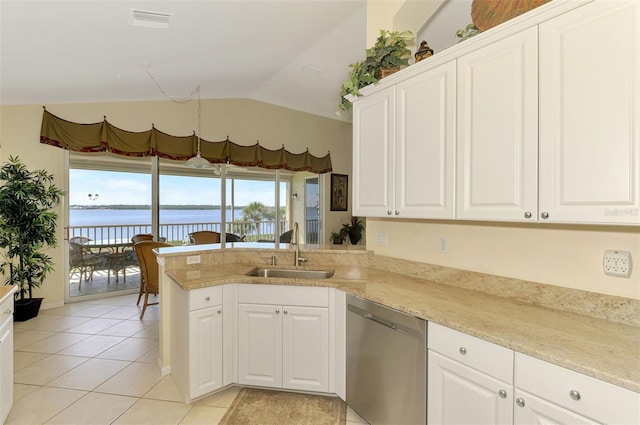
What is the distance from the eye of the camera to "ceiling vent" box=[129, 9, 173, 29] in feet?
9.07

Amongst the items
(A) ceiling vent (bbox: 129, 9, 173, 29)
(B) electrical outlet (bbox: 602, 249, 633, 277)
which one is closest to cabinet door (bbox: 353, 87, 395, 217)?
(B) electrical outlet (bbox: 602, 249, 633, 277)

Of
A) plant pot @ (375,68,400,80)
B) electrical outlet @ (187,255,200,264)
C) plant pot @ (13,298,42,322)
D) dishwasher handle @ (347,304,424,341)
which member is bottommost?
plant pot @ (13,298,42,322)

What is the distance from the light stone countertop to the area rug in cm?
86

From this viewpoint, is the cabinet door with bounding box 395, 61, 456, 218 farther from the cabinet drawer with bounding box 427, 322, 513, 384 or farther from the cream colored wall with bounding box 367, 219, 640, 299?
the cabinet drawer with bounding box 427, 322, 513, 384

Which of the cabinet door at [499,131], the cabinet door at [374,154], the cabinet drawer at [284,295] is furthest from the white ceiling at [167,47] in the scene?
the cabinet drawer at [284,295]

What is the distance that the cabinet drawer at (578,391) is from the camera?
3.40 feet

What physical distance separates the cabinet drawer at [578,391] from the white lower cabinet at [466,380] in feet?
0.21

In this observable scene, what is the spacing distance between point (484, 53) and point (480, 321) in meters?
1.34

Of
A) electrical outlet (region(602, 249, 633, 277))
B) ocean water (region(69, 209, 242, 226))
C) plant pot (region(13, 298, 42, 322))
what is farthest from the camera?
ocean water (region(69, 209, 242, 226))

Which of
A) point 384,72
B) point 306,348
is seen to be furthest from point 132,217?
point 384,72

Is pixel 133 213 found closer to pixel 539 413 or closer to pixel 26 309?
pixel 26 309

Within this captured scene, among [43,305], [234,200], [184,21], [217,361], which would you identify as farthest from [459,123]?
[43,305]

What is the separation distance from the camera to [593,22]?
4.36ft

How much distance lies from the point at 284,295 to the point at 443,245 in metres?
1.17
